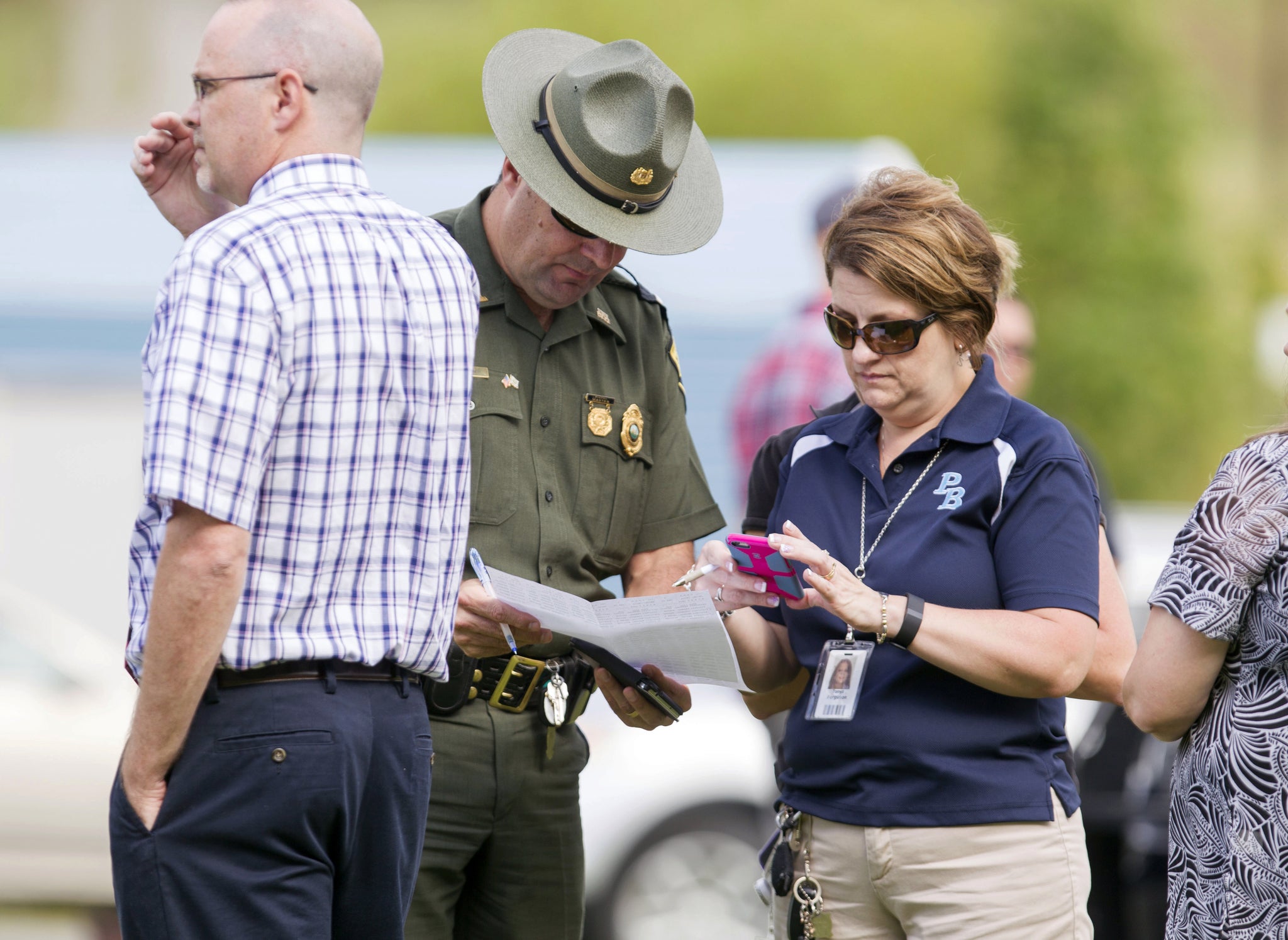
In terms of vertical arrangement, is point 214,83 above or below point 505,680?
above

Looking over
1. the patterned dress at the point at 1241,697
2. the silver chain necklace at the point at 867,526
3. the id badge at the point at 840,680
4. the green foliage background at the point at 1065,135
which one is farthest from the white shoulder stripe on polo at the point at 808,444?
the green foliage background at the point at 1065,135

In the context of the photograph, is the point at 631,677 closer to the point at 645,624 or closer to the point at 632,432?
the point at 645,624

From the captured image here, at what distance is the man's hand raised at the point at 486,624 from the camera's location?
8.92 feet

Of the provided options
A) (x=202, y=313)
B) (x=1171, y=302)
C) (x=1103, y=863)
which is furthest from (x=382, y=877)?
(x=1171, y=302)

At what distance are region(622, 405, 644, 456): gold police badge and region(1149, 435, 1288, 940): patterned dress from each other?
1059mm

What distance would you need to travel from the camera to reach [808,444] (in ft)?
9.75

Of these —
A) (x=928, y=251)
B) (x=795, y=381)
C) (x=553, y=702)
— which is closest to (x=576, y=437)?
(x=553, y=702)

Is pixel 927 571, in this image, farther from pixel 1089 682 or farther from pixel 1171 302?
pixel 1171 302

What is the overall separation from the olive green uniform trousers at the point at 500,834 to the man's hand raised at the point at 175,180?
42.1 inches

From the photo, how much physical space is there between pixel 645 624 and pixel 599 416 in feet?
2.15

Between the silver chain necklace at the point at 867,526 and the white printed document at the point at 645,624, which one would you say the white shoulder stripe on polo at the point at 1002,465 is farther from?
the white printed document at the point at 645,624

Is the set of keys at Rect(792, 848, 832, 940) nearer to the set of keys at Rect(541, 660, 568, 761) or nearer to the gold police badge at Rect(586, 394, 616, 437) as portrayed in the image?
the set of keys at Rect(541, 660, 568, 761)

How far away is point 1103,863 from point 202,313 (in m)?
3.83

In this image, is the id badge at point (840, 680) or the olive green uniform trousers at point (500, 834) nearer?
the id badge at point (840, 680)
